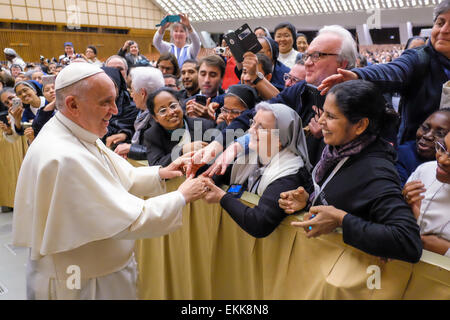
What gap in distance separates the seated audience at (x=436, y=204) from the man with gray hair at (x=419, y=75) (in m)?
0.65

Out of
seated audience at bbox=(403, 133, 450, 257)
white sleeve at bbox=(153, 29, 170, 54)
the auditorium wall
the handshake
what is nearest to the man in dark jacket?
the handshake

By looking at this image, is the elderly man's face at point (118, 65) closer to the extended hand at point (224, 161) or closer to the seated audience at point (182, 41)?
the seated audience at point (182, 41)

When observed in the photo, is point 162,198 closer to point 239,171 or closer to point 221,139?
point 239,171

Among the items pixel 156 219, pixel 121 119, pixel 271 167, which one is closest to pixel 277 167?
pixel 271 167

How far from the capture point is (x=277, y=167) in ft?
5.73

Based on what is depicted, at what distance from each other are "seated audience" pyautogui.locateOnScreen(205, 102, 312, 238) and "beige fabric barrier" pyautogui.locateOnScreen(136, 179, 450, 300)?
11cm

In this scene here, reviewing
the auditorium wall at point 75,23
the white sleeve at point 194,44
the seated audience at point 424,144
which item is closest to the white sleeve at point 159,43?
the white sleeve at point 194,44

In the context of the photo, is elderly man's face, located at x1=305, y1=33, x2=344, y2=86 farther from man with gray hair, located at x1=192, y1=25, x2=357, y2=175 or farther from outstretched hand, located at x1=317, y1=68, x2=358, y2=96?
outstretched hand, located at x1=317, y1=68, x2=358, y2=96

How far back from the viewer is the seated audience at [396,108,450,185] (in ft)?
5.59

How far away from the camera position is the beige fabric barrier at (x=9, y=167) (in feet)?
15.1

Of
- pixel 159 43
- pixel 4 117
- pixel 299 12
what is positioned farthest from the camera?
pixel 299 12

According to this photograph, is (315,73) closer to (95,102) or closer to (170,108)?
(170,108)

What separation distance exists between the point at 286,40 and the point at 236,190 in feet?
9.69

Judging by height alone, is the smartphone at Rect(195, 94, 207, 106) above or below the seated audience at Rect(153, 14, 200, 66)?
below
